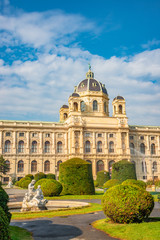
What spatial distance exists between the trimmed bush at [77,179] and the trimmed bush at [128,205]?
1548cm

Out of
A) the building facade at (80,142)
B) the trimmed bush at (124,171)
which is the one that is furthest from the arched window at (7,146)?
the trimmed bush at (124,171)

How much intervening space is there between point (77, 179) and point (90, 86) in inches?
1803

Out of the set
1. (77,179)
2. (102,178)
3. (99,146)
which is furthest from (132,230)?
(99,146)

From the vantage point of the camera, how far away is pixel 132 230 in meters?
9.62

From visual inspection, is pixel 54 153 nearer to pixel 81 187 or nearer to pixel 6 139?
pixel 6 139

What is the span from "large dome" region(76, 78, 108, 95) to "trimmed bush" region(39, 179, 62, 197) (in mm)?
46560

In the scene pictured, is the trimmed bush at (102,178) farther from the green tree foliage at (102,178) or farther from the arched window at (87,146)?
the arched window at (87,146)

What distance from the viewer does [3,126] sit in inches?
2324

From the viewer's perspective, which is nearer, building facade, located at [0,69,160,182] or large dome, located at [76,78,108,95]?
building facade, located at [0,69,160,182]

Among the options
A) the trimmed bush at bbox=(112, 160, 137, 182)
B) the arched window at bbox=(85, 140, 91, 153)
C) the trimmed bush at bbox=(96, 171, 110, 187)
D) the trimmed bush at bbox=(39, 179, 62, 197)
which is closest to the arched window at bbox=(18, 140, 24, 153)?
the arched window at bbox=(85, 140, 91, 153)

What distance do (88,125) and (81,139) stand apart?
438 cm

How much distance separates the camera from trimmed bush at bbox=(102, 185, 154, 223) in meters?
10.7

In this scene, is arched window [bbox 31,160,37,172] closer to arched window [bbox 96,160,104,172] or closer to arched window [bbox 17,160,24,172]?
arched window [bbox 17,160,24,172]

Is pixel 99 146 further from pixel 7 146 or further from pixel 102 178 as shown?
pixel 7 146
